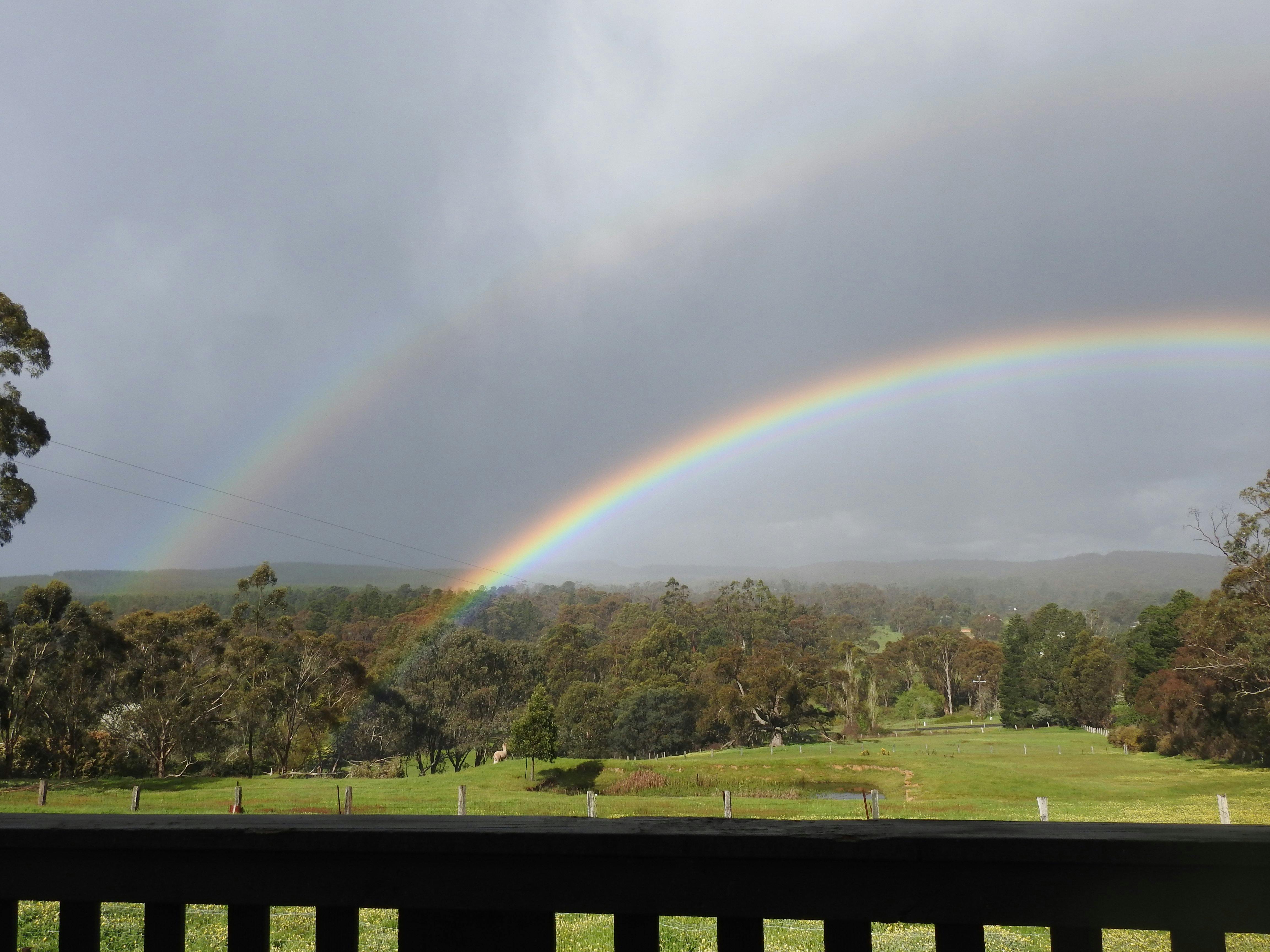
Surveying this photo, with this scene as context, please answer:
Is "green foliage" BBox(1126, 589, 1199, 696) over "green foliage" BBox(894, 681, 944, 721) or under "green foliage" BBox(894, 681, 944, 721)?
over

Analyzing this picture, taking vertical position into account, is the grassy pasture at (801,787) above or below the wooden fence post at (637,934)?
below

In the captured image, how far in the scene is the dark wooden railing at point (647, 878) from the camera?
1384mm

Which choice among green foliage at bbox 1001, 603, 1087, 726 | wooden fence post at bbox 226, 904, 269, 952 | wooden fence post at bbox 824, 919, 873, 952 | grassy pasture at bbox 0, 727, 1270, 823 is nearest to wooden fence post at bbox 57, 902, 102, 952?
wooden fence post at bbox 226, 904, 269, 952

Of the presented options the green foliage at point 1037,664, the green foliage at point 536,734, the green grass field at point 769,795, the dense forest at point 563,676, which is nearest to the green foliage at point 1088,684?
the dense forest at point 563,676

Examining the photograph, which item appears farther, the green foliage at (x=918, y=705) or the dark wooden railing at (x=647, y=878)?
Result: the green foliage at (x=918, y=705)

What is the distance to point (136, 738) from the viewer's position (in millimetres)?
42281

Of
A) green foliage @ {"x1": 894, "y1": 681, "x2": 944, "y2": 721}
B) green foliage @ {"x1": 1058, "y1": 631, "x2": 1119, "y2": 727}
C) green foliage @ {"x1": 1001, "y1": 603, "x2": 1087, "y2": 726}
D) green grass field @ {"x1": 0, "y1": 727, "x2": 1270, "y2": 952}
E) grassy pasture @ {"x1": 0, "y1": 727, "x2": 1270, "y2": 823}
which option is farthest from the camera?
green foliage @ {"x1": 894, "y1": 681, "x2": 944, "y2": 721}

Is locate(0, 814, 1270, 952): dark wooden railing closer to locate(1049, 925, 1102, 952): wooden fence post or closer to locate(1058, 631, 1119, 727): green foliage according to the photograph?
locate(1049, 925, 1102, 952): wooden fence post

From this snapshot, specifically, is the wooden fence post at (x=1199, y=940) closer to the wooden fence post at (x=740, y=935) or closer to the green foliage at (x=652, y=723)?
the wooden fence post at (x=740, y=935)

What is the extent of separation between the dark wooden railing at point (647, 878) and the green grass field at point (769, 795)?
19.1 ft

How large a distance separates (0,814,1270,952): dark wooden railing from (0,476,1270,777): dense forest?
4114 centimetres

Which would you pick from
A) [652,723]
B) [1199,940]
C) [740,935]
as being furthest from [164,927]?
[652,723]

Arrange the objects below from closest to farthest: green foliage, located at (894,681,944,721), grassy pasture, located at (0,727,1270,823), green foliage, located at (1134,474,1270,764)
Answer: grassy pasture, located at (0,727,1270,823) < green foliage, located at (1134,474,1270,764) < green foliage, located at (894,681,944,721)

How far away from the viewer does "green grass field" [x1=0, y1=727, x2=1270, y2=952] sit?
809cm
